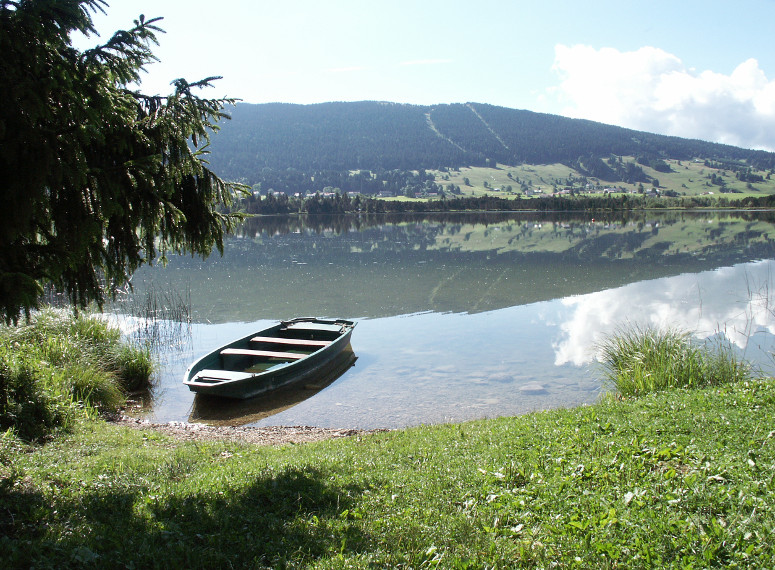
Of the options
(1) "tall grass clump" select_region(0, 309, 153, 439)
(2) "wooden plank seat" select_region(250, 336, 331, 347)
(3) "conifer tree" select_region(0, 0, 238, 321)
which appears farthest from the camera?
(2) "wooden plank seat" select_region(250, 336, 331, 347)

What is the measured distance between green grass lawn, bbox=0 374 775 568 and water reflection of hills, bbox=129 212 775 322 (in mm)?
16747

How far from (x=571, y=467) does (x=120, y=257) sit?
19.1 ft

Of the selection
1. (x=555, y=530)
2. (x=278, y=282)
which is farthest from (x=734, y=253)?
(x=555, y=530)

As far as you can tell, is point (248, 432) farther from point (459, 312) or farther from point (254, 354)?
point (459, 312)

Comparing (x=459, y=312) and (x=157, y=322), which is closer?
(x=157, y=322)

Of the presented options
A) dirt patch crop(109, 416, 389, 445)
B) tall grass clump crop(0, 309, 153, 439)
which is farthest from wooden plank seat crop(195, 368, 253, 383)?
dirt patch crop(109, 416, 389, 445)

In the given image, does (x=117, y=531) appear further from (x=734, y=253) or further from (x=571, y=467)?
(x=734, y=253)

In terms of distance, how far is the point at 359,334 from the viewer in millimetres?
21219

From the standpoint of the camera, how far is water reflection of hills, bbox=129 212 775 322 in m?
26.6

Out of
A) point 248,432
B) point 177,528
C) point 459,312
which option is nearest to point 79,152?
point 177,528

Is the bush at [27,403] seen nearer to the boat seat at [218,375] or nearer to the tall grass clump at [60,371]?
the tall grass clump at [60,371]

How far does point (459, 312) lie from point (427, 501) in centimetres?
1851

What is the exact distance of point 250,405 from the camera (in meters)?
14.0

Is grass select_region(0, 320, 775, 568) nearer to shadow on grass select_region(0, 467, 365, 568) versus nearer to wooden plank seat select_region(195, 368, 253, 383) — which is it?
shadow on grass select_region(0, 467, 365, 568)
